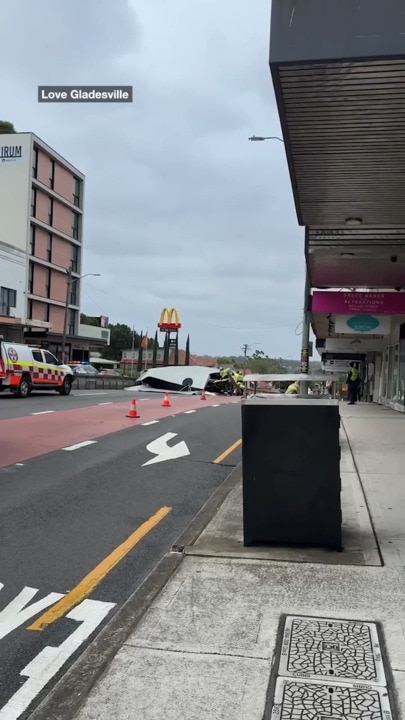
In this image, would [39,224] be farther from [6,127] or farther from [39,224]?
[6,127]

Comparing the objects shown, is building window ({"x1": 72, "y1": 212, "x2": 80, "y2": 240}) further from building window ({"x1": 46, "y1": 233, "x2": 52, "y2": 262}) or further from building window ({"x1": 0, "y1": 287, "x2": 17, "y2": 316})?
building window ({"x1": 0, "y1": 287, "x2": 17, "y2": 316})

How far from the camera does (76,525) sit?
6520 millimetres

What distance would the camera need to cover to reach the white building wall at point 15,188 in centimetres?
5634

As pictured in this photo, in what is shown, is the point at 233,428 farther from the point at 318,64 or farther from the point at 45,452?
the point at 318,64

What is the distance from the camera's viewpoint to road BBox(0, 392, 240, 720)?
3887mm

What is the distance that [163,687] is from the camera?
3.20 meters

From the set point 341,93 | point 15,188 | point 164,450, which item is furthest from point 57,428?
point 15,188

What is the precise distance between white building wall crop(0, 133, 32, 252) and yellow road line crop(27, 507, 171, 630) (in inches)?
2095

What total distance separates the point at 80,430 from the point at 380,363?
864 inches

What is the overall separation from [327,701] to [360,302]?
624 inches

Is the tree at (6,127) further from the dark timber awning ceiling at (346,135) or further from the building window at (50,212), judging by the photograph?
the dark timber awning ceiling at (346,135)

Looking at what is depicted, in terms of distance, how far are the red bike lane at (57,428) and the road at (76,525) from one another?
0.03m

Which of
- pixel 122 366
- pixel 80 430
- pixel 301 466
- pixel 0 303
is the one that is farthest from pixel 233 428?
pixel 122 366

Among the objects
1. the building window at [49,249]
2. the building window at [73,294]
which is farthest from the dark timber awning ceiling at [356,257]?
the building window at [73,294]
